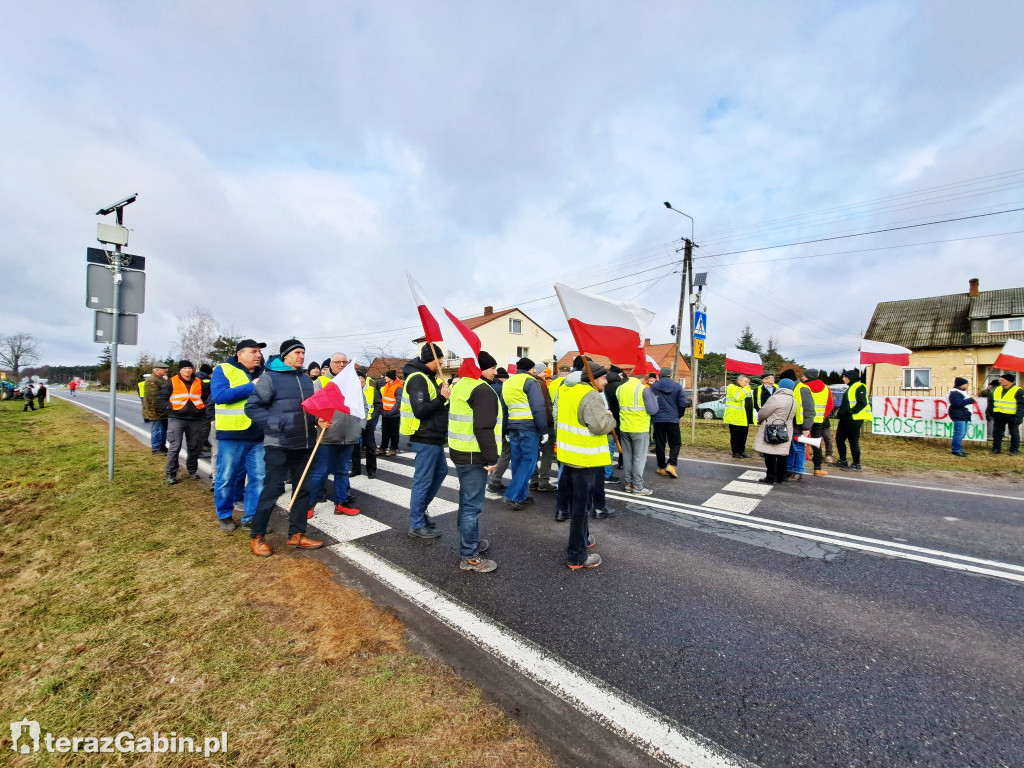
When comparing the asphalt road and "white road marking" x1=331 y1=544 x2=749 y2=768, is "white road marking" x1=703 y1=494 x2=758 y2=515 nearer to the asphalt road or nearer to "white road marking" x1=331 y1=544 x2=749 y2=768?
the asphalt road

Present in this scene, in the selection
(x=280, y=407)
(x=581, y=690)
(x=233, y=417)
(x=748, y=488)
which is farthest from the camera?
(x=748, y=488)

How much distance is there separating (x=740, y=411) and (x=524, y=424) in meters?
5.76

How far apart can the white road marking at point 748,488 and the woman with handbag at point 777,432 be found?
0.31 metres

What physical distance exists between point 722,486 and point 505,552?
4359mm

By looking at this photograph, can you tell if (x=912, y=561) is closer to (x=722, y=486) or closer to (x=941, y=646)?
(x=941, y=646)

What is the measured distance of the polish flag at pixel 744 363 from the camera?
10.7m

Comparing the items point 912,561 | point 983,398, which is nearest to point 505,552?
point 912,561

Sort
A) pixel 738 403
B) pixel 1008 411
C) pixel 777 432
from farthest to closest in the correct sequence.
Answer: pixel 1008 411
pixel 738 403
pixel 777 432

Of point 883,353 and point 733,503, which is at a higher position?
point 883,353

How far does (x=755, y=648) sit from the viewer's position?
8.96 feet

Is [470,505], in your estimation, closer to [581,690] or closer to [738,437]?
[581,690]

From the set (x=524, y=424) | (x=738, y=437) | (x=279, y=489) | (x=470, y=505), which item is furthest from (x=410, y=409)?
(x=738, y=437)

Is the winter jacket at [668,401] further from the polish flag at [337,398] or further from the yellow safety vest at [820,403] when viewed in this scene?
the polish flag at [337,398]

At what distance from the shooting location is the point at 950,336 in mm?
24797
